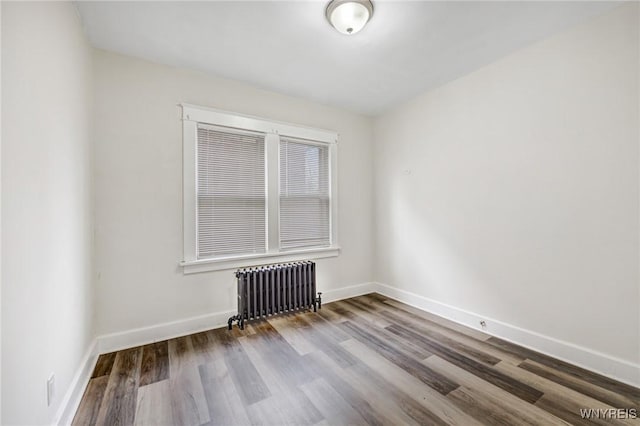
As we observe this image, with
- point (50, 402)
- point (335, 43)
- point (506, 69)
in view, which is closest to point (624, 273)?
point (506, 69)

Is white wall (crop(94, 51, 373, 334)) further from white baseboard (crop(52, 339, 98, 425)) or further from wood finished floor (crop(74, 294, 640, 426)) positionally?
wood finished floor (crop(74, 294, 640, 426))

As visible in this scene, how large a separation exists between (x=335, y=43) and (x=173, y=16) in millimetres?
1276

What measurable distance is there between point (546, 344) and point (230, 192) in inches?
131

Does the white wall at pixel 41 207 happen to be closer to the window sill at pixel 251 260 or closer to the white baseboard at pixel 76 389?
the white baseboard at pixel 76 389

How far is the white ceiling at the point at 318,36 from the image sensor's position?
190 cm

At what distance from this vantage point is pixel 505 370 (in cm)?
206

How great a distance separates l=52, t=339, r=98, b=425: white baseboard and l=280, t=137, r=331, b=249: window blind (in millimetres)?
1943

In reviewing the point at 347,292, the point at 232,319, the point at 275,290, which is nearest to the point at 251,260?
the point at 275,290

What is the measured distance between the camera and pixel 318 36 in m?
2.20

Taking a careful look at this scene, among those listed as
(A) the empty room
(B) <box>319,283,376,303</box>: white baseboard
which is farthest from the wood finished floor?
(B) <box>319,283,376,303</box>: white baseboard

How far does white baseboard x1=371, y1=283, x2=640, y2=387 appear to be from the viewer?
1.90 meters

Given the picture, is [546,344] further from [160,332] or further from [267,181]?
[160,332]

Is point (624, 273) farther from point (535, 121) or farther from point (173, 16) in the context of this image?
point (173, 16)

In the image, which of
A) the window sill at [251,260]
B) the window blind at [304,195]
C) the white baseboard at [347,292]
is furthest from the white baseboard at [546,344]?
the window blind at [304,195]
